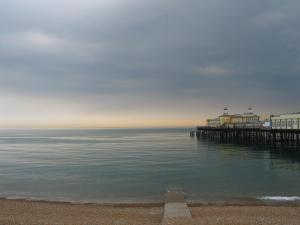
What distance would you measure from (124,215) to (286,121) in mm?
51463

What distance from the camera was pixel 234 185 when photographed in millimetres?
25641

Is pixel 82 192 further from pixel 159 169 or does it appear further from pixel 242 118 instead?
pixel 242 118

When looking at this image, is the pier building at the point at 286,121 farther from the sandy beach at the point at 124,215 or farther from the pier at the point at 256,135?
the sandy beach at the point at 124,215

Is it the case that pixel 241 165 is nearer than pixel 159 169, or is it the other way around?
pixel 159 169

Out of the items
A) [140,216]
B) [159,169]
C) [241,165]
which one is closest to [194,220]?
[140,216]

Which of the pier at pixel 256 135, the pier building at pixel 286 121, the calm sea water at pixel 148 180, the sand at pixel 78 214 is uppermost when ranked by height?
the pier building at pixel 286 121

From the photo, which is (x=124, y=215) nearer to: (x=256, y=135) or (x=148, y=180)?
(x=148, y=180)

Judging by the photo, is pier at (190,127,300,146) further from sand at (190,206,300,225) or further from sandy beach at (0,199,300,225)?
sandy beach at (0,199,300,225)

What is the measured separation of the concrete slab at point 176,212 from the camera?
44.5 ft

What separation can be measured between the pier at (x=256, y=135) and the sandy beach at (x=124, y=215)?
40702 millimetres

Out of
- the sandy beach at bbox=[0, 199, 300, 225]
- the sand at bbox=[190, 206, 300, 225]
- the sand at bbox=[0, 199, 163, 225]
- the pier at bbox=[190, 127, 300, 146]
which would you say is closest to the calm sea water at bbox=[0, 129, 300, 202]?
the sand at bbox=[0, 199, 163, 225]

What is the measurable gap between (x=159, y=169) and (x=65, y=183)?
9.64 meters

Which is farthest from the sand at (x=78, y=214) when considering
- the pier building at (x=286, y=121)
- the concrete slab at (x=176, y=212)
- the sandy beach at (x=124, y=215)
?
the pier building at (x=286, y=121)

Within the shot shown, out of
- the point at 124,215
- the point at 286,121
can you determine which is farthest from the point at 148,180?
the point at 286,121
